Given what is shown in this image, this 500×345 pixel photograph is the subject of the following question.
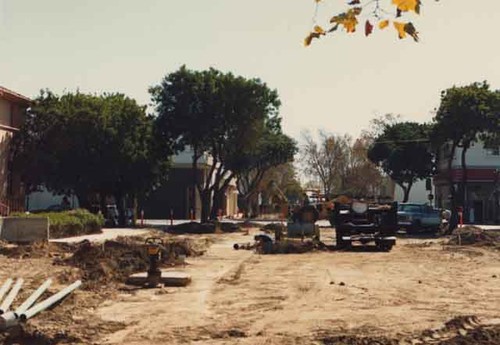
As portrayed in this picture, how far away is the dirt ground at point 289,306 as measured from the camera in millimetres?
10117

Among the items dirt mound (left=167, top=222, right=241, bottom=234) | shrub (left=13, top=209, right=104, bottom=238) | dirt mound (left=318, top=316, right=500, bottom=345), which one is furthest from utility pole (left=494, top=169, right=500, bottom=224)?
Answer: dirt mound (left=318, top=316, right=500, bottom=345)

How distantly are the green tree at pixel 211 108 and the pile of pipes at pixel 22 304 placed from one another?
3118cm

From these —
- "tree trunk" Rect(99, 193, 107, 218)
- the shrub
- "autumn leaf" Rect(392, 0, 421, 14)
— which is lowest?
the shrub

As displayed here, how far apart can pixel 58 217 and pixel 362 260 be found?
1323 centimetres

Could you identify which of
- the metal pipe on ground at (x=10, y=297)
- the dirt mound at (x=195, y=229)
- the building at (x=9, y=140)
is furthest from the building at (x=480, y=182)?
the metal pipe on ground at (x=10, y=297)

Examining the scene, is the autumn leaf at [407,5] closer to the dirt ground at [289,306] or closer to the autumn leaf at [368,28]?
the autumn leaf at [368,28]

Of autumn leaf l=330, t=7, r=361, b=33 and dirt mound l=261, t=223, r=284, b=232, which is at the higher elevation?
autumn leaf l=330, t=7, r=361, b=33

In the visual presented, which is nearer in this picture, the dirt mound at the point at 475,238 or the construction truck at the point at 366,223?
the construction truck at the point at 366,223

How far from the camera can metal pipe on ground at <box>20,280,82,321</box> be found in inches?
437

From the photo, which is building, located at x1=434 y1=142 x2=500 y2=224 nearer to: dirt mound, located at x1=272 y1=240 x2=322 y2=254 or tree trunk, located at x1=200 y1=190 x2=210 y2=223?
tree trunk, located at x1=200 y1=190 x2=210 y2=223

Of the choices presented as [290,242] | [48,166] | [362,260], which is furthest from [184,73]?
[362,260]

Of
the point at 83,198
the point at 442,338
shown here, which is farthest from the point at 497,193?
the point at 442,338

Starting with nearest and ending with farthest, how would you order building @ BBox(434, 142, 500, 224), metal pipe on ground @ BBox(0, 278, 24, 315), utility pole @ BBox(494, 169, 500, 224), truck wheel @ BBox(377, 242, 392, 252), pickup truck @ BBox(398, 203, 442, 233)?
metal pipe on ground @ BBox(0, 278, 24, 315)
truck wheel @ BBox(377, 242, 392, 252)
pickup truck @ BBox(398, 203, 442, 233)
utility pole @ BBox(494, 169, 500, 224)
building @ BBox(434, 142, 500, 224)

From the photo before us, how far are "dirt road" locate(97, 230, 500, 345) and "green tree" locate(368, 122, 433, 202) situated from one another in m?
43.6
